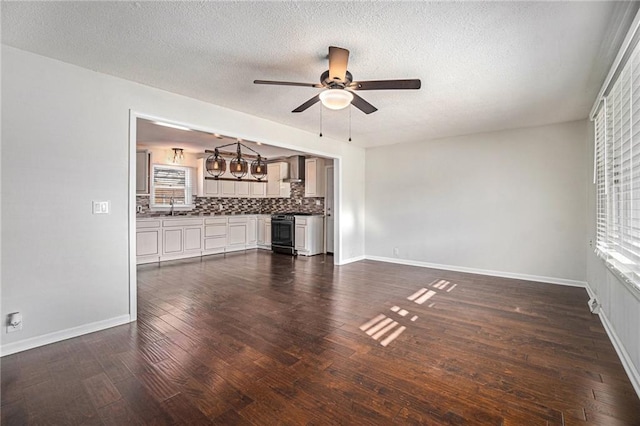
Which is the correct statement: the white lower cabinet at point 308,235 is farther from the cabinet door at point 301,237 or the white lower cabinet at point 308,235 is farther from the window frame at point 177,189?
the window frame at point 177,189

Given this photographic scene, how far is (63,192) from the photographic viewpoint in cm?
275

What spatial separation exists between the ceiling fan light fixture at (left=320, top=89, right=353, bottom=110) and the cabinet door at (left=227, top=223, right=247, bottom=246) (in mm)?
5764

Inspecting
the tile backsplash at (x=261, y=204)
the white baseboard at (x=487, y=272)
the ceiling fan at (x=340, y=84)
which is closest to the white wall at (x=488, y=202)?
the white baseboard at (x=487, y=272)

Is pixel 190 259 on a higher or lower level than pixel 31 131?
lower

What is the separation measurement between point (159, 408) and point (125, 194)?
2.16 metres

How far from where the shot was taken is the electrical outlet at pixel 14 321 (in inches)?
97.3

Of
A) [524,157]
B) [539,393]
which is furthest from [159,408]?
[524,157]

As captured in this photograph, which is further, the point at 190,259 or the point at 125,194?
the point at 190,259

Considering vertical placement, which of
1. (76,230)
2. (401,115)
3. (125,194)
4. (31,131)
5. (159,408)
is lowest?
(159,408)

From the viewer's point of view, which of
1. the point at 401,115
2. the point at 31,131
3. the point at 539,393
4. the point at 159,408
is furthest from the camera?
the point at 401,115

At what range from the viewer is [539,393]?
1972 millimetres

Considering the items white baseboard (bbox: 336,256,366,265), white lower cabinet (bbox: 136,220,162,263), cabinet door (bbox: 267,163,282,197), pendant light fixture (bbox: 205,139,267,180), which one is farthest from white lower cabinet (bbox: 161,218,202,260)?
white baseboard (bbox: 336,256,366,265)

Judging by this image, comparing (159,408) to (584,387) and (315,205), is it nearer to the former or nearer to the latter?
(584,387)

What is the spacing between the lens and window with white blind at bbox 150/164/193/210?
7113 millimetres
